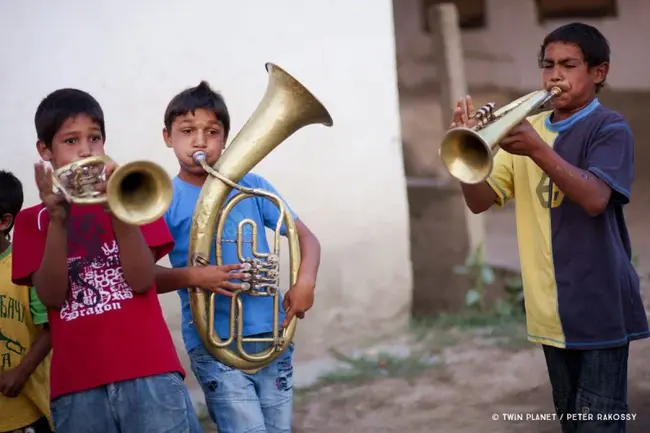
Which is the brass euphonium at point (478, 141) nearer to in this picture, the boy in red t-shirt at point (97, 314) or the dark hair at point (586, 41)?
the dark hair at point (586, 41)

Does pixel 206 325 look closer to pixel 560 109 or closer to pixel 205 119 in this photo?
pixel 205 119

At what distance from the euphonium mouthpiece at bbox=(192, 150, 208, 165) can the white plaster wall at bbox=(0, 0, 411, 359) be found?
1.02m

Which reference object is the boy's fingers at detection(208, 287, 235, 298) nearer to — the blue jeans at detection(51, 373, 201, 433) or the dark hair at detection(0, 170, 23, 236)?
the blue jeans at detection(51, 373, 201, 433)

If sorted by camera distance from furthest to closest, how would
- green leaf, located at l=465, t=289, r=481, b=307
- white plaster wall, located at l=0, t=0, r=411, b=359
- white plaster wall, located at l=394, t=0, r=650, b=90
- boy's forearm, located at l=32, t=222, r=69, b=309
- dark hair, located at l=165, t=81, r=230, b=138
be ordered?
white plaster wall, located at l=394, t=0, r=650, b=90, green leaf, located at l=465, t=289, r=481, b=307, white plaster wall, located at l=0, t=0, r=411, b=359, dark hair, located at l=165, t=81, r=230, b=138, boy's forearm, located at l=32, t=222, r=69, b=309

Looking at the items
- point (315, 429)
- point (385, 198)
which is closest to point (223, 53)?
point (385, 198)

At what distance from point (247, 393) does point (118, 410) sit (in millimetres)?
482

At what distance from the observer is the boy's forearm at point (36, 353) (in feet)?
10.8

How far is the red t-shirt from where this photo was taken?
285 cm

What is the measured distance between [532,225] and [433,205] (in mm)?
1452

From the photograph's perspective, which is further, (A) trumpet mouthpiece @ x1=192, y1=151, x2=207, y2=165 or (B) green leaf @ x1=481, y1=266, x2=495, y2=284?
(B) green leaf @ x1=481, y1=266, x2=495, y2=284

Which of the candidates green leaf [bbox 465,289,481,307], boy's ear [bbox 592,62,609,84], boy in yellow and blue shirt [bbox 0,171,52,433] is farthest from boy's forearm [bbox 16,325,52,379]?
green leaf [bbox 465,289,481,307]

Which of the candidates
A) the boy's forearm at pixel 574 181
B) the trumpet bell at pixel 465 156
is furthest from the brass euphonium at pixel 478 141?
the boy's forearm at pixel 574 181

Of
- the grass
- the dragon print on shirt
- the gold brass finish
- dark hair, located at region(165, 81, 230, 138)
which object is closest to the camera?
the gold brass finish

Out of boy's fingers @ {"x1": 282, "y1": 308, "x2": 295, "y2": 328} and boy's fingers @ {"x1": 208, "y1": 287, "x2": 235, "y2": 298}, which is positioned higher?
boy's fingers @ {"x1": 208, "y1": 287, "x2": 235, "y2": 298}
